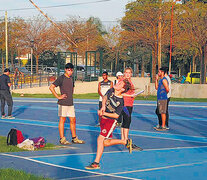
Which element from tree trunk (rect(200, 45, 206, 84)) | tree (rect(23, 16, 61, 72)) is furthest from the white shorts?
tree (rect(23, 16, 61, 72))

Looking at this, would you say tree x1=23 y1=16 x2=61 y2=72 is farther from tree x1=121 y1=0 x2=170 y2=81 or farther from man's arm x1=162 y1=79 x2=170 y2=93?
man's arm x1=162 y1=79 x2=170 y2=93

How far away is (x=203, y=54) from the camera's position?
34.1m

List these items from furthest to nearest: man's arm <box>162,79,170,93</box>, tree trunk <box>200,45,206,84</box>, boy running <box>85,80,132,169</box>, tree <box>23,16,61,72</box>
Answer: tree <box>23,16,61,72</box>, tree trunk <box>200,45,206,84</box>, man's arm <box>162,79,170,93</box>, boy running <box>85,80,132,169</box>

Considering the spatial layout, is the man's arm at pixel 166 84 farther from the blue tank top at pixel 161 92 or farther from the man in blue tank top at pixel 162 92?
the blue tank top at pixel 161 92

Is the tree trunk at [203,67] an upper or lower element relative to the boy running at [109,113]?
upper

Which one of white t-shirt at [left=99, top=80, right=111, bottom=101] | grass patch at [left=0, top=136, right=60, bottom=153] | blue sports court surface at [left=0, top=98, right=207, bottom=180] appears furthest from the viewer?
white t-shirt at [left=99, top=80, right=111, bottom=101]

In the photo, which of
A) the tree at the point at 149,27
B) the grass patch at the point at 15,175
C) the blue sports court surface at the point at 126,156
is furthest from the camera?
the tree at the point at 149,27

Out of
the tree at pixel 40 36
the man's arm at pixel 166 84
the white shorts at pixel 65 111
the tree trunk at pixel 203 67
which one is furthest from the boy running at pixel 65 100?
the tree at pixel 40 36

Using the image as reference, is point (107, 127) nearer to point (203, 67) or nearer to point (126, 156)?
point (126, 156)

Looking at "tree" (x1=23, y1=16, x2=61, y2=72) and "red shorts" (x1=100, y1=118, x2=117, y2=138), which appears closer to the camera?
"red shorts" (x1=100, y1=118, x2=117, y2=138)

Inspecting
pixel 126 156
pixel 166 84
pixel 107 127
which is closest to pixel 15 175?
pixel 107 127

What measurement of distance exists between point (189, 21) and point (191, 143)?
1133 inches

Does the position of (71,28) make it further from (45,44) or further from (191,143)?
(191,143)

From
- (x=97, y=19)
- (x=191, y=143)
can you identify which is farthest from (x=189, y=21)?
(x=97, y=19)
